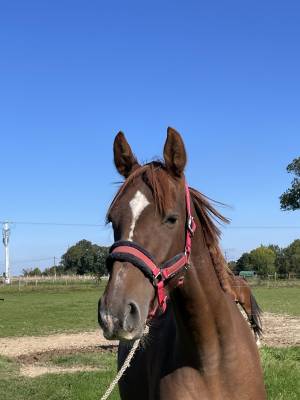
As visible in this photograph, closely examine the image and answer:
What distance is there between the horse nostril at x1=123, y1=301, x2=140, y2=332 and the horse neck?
0.73 metres

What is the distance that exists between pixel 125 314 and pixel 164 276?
38cm

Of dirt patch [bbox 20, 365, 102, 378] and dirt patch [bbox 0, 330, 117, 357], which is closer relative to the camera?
dirt patch [bbox 20, 365, 102, 378]

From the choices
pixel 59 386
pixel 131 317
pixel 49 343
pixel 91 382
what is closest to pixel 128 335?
pixel 131 317

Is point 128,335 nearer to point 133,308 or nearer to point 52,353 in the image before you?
point 133,308

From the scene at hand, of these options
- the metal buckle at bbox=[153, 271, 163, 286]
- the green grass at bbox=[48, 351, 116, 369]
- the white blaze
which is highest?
the white blaze

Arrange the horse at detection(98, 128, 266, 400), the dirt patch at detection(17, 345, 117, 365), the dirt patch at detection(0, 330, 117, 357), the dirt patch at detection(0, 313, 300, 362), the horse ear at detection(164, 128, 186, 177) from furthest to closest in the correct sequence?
the dirt patch at detection(0, 330, 117, 357) < the dirt patch at detection(0, 313, 300, 362) < the dirt patch at detection(17, 345, 117, 365) < the horse ear at detection(164, 128, 186, 177) < the horse at detection(98, 128, 266, 400)

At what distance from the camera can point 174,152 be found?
2965 mm

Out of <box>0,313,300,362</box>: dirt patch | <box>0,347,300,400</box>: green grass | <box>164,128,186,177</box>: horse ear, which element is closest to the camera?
<box>164,128,186,177</box>: horse ear

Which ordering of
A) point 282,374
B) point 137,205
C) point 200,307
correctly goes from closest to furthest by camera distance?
point 137,205 → point 200,307 → point 282,374

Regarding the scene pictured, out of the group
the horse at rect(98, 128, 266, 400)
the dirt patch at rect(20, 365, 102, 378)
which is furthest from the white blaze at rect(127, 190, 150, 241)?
the dirt patch at rect(20, 365, 102, 378)

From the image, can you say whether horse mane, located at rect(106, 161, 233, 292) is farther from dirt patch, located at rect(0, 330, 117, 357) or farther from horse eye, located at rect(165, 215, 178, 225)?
dirt patch, located at rect(0, 330, 117, 357)

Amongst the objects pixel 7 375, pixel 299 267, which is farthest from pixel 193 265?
pixel 299 267

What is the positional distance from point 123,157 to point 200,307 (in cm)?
99

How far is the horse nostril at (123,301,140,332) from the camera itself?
2.46 metres
